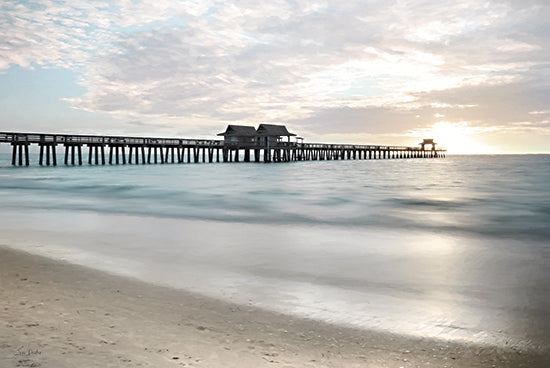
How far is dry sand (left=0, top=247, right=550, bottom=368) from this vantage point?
3486mm

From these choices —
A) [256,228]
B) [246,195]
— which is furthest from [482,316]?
[246,195]

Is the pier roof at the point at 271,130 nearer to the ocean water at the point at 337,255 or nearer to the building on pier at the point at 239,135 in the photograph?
the building on pier at the point at 239,135

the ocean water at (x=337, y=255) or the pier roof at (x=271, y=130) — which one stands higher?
the pier roof at (x=271, y=130)

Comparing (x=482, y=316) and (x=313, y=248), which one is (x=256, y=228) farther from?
(x=482, y=316)

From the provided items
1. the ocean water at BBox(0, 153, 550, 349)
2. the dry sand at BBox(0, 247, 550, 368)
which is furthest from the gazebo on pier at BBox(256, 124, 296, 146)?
the dry sand at BBox(0, 247, 550, 368)

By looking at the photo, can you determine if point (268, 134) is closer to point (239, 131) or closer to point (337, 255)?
A: point (239, 131)

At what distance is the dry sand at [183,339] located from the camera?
349 centimetres

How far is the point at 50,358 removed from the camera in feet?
10.9

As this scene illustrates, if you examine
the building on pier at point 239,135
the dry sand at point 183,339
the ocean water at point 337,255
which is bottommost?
the ocean water at point 337,255

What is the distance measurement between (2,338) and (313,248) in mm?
6256

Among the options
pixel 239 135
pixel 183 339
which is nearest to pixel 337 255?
pixel 183 339

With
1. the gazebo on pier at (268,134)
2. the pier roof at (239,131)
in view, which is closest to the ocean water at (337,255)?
the pier roof at (239,131)

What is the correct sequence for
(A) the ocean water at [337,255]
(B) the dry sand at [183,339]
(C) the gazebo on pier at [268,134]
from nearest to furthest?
(B) the dry sand at [183,339], (A) the ocean water at [337,255], (C) the gazebo on pier at [268,134]

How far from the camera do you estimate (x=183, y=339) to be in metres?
3.93
